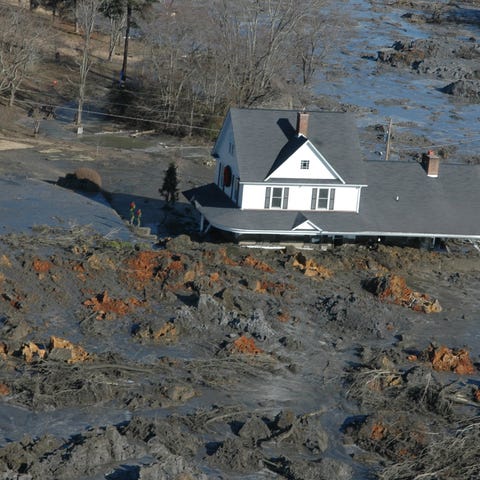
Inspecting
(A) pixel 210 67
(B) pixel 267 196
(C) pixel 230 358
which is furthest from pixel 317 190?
(A) pixel 210 67

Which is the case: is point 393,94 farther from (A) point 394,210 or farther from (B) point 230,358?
(B) point 230,358

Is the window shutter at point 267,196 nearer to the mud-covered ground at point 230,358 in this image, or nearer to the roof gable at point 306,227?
the roof gable at point 306,227

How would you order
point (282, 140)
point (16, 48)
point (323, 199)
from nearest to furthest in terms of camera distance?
point (323, 199)
point (282, 140)
point (16, 48)

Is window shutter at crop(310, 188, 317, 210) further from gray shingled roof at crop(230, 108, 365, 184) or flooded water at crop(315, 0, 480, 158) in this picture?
flooded water at crop(315, 0, 480, 158)

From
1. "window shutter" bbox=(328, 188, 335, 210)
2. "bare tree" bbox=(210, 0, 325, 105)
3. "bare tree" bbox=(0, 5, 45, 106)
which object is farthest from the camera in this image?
"bare tree" bbox=(210, 0, 325, 105)

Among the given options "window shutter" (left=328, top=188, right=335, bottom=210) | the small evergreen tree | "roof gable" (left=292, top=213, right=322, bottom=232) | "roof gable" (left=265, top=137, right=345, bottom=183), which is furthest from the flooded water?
"roof gable" (left=292, top=213, right=322, bottom=232)

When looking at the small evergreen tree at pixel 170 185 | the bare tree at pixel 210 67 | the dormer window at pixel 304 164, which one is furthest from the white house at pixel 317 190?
the bare tree at pixel 210 67

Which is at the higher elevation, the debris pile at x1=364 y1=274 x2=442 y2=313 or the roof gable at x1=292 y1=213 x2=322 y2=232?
the roof gable at x1=292 y1=213 x2=322 y2=232
